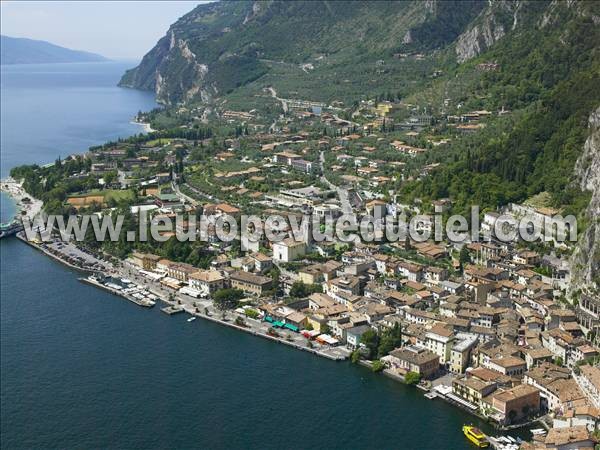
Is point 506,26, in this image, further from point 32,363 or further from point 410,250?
point 32,363

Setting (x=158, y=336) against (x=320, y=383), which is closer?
(x=320, y=383)

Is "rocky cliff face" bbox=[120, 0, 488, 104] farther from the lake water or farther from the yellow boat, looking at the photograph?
the yellow boat

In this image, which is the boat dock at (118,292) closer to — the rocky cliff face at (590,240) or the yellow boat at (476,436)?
the yellow boat at (476,436)

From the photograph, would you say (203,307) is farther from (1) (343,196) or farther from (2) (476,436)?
(1) (343,196)

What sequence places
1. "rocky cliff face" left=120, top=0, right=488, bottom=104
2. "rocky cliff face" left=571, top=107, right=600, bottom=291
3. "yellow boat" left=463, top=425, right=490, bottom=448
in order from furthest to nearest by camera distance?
"rocky cliff face" left=120, top=0, right=488, bottom=104 → "rocky cliff face" left=571, top=107, right=600, bottom=291 → "yellow boat" left=463, top=425, right=490, bottom=448

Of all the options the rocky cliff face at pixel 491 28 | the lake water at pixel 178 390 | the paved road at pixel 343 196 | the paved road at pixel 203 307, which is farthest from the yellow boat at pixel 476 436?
the rocky cliff face at pixel 491 28

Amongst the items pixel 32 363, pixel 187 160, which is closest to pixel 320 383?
pixel 32 363

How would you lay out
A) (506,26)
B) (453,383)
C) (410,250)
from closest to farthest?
(453,383) → (410,250) → (506,26)

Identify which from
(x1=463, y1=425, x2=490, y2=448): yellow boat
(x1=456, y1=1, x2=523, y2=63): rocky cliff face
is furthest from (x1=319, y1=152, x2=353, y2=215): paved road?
(x1=456, y1=1, x2=523, y2=63): rocky cliff face
